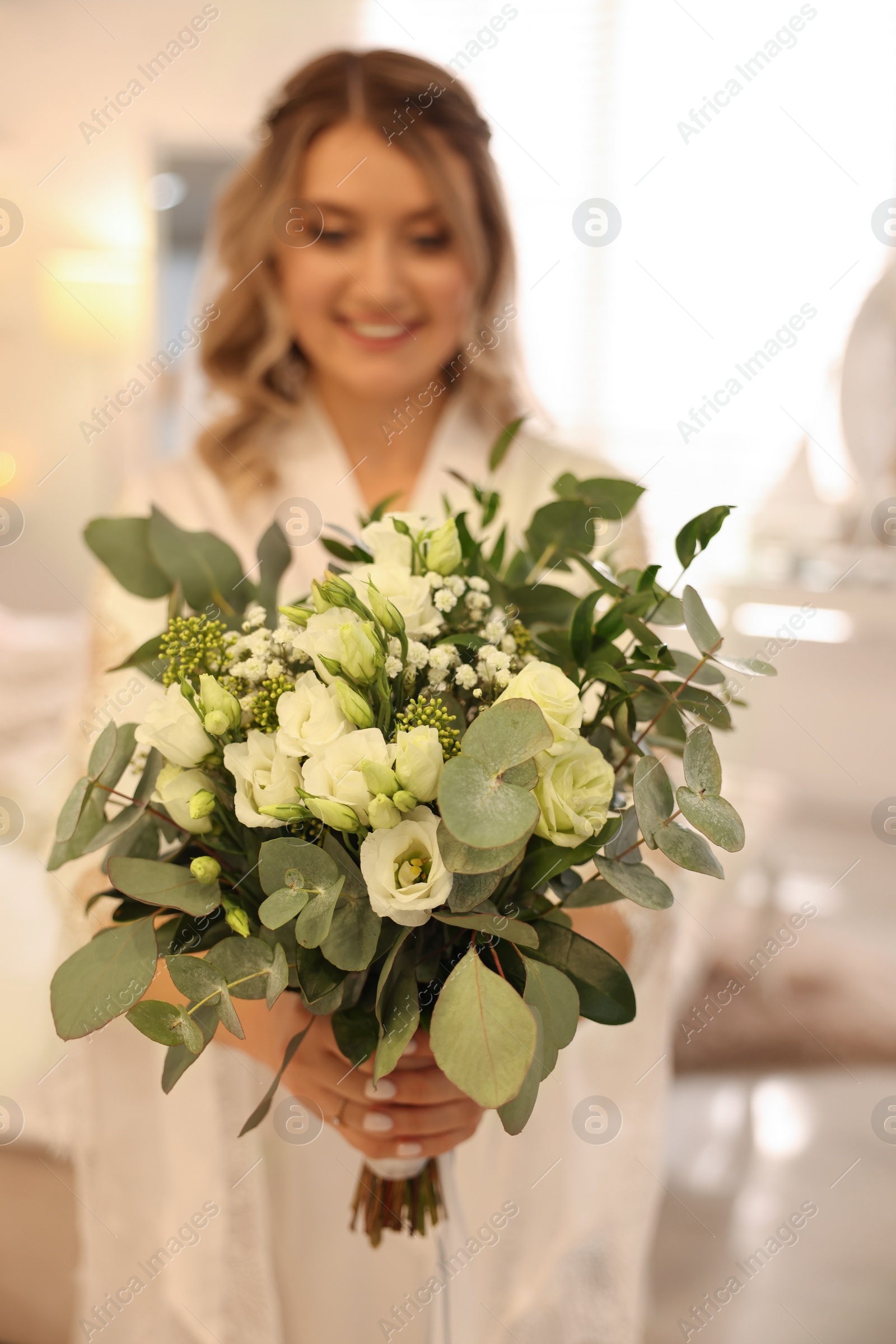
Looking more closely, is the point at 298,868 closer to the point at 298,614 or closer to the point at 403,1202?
the point at 298,614

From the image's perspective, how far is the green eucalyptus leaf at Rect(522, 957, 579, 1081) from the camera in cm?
45

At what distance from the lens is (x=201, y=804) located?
0.48 metres

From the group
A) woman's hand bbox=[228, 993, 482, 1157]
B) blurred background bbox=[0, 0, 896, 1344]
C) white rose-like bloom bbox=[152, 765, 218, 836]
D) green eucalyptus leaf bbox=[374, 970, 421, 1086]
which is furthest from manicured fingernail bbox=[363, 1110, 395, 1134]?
blurred background bbox=[0, 0, 896, 1344]

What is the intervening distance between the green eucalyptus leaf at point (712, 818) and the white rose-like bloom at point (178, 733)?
0.76ft

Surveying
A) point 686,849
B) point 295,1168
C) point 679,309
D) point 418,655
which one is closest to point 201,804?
point 418,655

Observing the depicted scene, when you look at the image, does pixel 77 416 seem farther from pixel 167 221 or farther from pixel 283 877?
Result: pixel 283 877

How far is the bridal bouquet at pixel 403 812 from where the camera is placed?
1.41ft

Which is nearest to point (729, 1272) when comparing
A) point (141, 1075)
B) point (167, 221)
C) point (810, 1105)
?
point (810, 1105)

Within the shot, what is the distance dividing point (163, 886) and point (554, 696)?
21 cm

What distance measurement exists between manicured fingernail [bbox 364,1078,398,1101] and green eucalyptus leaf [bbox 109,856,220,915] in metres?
0.16

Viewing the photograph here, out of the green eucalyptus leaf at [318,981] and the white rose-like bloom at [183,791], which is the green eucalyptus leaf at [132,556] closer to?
the white rose-like bloom at [183,791]

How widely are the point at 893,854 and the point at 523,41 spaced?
2660 mm

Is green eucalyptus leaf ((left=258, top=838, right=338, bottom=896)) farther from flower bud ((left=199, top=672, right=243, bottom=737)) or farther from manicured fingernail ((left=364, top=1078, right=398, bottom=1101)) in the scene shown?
manicured fingernail ((left=364, top=1078, right=398, bottom=1101))

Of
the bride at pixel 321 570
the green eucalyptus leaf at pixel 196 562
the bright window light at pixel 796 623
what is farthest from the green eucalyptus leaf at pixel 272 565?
the bright window light at pixel 796 623
